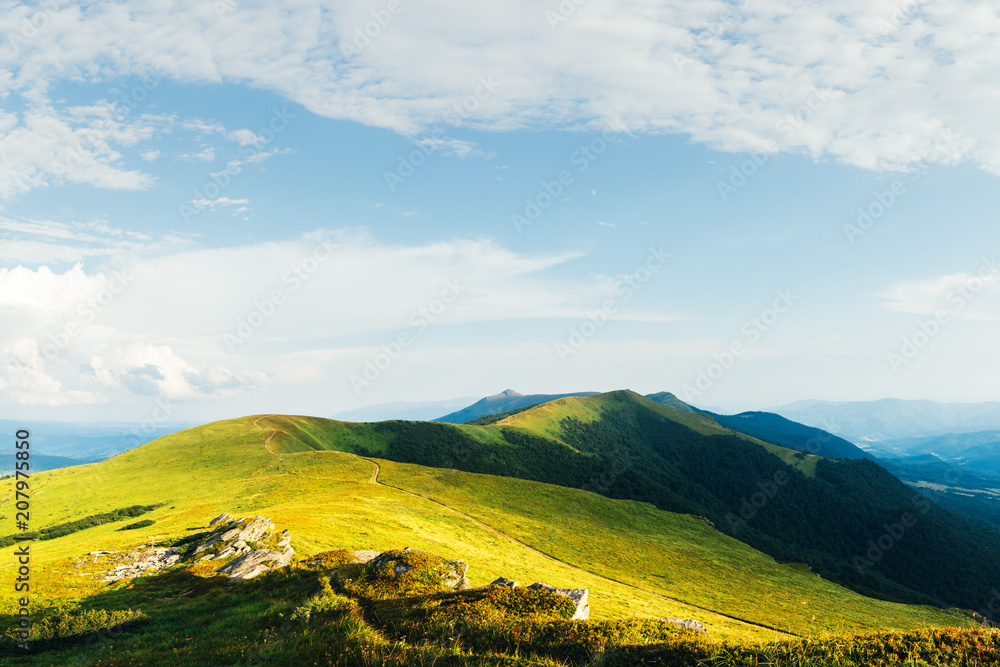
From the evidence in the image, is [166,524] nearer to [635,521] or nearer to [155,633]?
[155,633]

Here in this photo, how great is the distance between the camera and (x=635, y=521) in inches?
2771

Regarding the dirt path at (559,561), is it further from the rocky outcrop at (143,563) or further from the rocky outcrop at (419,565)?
the rocky outcrop at (143,563)

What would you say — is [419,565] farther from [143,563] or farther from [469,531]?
[469,531]

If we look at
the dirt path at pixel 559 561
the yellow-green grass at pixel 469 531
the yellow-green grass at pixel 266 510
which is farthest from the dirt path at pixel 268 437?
the dirt path at pixel 559 561

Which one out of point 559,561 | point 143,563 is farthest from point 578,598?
point 559,561

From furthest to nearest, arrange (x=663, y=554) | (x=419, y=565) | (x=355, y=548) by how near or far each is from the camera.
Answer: (x=663, y=554) < (x=355, y=548) < (x=419, y=565)

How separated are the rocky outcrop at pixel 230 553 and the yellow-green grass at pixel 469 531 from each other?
1.53 m

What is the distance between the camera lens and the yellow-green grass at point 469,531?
37.4 m

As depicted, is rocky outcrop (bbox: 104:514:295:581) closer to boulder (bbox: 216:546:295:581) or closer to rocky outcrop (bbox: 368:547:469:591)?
boulder (bbox: 216:546:295:581)

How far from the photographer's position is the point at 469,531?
53.8 m

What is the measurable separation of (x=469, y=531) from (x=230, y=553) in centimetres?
2867

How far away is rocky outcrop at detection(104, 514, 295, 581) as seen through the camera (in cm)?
2753

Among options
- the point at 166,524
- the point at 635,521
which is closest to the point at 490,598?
the point at 166,524

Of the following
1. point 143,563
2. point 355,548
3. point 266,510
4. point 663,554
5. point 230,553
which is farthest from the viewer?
point 663,554
